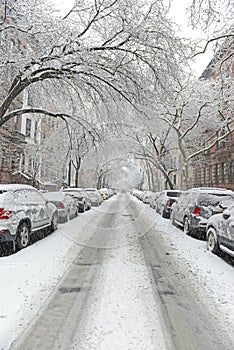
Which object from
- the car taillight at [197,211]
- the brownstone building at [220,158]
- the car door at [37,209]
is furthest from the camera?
the brownstone building at [220,158]

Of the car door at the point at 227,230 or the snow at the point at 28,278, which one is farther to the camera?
the car door at the point at 227,230

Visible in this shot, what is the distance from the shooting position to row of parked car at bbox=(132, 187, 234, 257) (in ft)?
24.4

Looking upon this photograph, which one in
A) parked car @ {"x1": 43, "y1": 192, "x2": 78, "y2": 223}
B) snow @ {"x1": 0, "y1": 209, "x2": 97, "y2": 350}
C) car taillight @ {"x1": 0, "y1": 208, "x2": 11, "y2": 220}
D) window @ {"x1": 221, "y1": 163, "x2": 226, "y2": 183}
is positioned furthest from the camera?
window @ {"x1": 221, "y1": 163, "x2": 226, "y2": 183}

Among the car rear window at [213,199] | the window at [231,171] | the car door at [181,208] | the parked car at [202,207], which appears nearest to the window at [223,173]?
the window at [231,171]

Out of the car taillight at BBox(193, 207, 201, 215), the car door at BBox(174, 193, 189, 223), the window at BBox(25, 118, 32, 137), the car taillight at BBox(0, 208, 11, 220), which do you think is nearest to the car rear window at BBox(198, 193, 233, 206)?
the car taillight at BBox(193, 207, 201, 215)

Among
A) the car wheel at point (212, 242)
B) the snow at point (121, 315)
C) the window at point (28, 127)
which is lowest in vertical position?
the snow at point (121, 315)

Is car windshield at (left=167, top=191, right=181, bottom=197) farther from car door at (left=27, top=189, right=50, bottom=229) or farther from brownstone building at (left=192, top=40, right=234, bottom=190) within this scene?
car door at (left=27, top=189, right=50, bottom=229)

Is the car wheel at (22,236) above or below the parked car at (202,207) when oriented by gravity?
below

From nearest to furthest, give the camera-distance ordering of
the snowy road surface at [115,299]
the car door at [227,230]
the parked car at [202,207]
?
the snowy road surface at [115,299] → the car door at [227,230] → the parked car at [202,207]

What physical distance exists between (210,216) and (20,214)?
604cm

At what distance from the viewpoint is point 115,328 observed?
3824 mm

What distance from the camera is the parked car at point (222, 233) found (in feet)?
23.2

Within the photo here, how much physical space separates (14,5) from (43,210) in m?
6.24

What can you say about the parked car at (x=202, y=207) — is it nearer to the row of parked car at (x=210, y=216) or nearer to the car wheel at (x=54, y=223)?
the row of parked car at (x=210, y=216)
